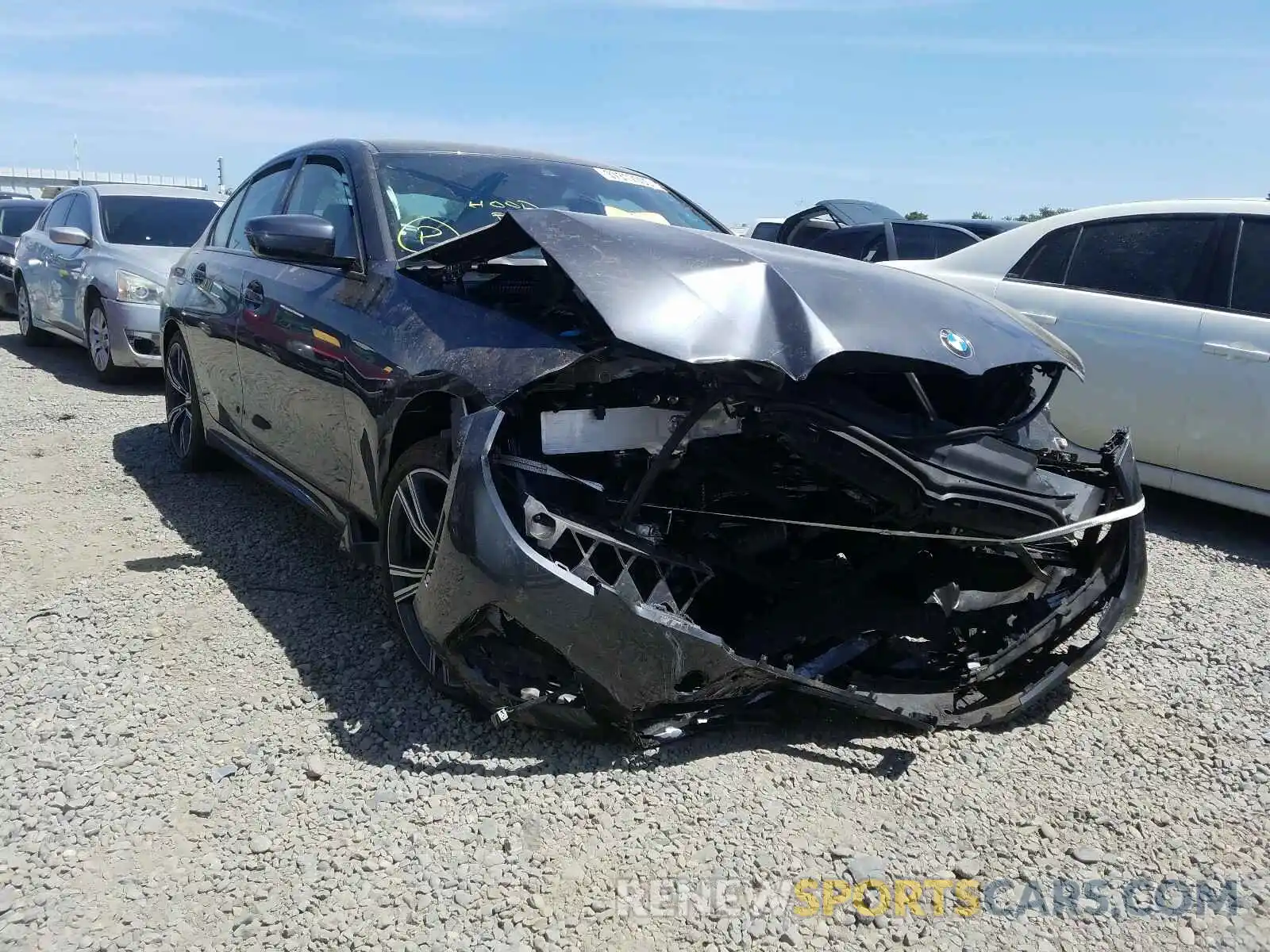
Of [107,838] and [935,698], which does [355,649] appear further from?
[935,698]

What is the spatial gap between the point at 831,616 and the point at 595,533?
29.7 inches

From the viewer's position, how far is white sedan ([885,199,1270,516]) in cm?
459

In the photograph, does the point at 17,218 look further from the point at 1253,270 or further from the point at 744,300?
the point at 1253,270

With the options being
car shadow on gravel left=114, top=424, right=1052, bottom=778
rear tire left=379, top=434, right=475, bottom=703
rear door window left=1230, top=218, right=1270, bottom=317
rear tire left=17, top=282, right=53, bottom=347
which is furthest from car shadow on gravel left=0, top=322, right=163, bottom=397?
rear door window left=1230, top=218, right=1270, bottom=317

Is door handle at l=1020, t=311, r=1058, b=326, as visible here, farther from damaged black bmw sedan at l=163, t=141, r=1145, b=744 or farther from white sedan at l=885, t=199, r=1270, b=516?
damaged black bmw sedan at l=163, t=141, r=1145, b=744

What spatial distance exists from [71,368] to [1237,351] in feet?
29.6

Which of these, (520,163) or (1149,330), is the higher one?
(520,163)

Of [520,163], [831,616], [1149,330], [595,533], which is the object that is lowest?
[831,616]

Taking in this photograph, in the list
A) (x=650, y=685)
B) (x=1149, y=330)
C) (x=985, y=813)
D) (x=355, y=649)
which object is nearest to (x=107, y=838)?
(x=355, y=649)

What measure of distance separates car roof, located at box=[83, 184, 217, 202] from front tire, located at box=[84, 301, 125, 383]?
1.38 meters

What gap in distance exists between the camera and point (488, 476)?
2.49 metres

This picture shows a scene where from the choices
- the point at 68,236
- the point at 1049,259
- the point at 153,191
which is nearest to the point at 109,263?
the point at 68,236

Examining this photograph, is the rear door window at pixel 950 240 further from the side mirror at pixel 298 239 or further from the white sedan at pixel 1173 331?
the side mirror at pixel 298 239

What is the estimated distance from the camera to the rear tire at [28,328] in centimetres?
1012
